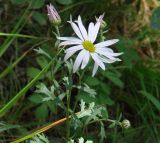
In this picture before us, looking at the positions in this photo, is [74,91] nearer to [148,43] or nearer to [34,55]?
[34,55]

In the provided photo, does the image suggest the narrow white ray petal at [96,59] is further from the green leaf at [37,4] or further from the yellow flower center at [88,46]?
the green leaf at [37,4]

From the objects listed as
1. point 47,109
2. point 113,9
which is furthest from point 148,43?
point 47,109

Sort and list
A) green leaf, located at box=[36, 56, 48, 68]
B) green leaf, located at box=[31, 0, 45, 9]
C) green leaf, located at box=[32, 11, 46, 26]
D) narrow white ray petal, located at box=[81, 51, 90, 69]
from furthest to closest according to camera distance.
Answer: green leaf, located at box=[32, 11, 46, 26], green leaf, located at box=[36, 56, 48, 68], green leaf, located at box=[31, 0, 45, 9], narrow white ray petal, located at box=[81, 51, 90, 69]

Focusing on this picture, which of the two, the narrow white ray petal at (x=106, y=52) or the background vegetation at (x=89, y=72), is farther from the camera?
the background vegetation at (x=89, y=72)

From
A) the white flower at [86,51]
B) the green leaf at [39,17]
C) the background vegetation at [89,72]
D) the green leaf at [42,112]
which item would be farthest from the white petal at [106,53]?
the green leaf at [39,17]

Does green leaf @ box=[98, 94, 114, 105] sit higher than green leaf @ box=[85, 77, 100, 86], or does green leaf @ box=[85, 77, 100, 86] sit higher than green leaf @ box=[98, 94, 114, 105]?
green leaf @ box=[85, 77, 100, 86]

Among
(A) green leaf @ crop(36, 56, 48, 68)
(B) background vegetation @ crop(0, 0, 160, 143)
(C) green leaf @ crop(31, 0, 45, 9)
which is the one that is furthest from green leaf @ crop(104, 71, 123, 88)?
(C) green leaf @ crop(31, 0, 45, 9)

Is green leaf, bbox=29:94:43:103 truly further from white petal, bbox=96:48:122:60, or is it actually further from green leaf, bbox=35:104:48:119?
white petal, bbox=96:48:122:60

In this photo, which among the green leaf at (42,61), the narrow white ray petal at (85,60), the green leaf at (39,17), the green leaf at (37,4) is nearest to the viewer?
the narrow white ray petal at (85,60)
